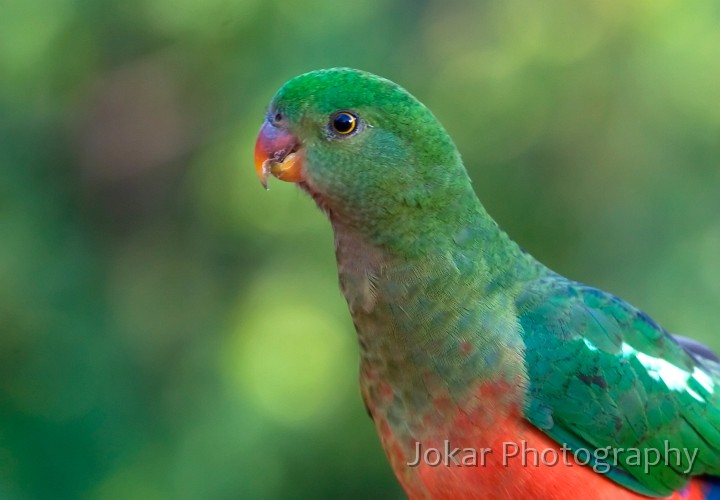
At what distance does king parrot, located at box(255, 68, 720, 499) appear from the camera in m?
2.31

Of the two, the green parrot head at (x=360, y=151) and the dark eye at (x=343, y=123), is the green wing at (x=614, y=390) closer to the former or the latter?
the green parrot head at (x=360, y=151)

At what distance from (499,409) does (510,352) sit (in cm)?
16

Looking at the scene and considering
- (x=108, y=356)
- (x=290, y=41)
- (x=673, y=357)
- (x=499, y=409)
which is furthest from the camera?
(x=108, y=356)

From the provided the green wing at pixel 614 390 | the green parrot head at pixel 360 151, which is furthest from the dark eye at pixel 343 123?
the green wing at pixel 614 390

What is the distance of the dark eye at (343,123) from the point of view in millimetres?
2350

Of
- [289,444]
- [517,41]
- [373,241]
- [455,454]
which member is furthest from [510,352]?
[517,41]

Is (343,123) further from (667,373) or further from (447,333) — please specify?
(667,373)

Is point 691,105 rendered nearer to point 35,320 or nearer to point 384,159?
point 384,159

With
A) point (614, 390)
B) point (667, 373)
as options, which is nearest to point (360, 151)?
point (614, 390)

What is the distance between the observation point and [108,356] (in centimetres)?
392

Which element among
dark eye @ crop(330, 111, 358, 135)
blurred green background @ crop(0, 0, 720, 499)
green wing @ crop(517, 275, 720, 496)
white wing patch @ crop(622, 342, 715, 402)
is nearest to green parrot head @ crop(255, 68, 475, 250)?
dark eye @ crop(330, 111, 358, 135)

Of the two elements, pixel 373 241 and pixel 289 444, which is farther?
pixel 289 444

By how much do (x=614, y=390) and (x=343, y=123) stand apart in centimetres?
106

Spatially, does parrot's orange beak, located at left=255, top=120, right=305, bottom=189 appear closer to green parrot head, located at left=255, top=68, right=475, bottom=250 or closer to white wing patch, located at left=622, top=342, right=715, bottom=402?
green parrot head, located at left=255, top=68, right=475, bottom=250
